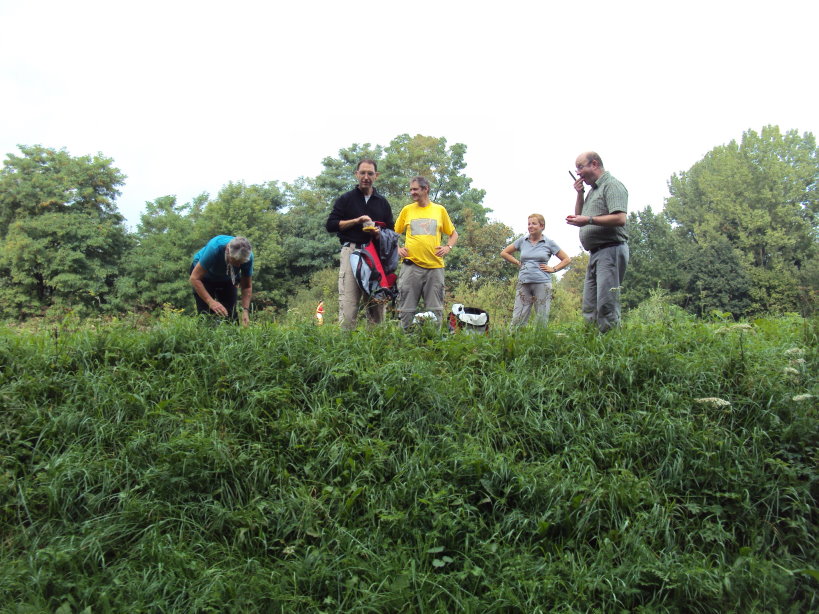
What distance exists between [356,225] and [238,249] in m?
1.26

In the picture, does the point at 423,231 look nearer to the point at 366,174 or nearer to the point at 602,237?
the point at 366,174

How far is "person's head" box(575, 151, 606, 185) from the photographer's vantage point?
5488 millimetres

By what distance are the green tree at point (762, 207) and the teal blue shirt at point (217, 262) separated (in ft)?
149

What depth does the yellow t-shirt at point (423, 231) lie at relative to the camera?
19.7 feet

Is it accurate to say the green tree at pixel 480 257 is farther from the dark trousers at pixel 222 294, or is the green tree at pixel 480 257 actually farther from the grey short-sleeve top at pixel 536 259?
the dark trousers at pixel 222 294

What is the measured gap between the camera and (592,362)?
430 centimetres

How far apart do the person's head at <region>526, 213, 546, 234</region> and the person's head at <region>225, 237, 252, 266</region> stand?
3.80 m

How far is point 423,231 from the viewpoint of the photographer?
241 inches

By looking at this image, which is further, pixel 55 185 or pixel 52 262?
pixel 55 185

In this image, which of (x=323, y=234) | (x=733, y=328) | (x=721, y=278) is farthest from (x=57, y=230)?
(x=721, y=278)

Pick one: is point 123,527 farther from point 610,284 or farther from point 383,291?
point 610,284

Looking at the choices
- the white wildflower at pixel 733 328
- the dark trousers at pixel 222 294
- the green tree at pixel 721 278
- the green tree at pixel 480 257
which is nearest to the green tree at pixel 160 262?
the green tree at pixel 480 257

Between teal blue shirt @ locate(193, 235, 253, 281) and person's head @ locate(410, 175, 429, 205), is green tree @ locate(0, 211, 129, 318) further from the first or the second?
person's head @ locate(410, 175, 429, 205)

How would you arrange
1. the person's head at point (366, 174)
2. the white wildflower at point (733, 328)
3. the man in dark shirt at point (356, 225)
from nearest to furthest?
the white wildflower at point (733, 328)
the man in dark shirt at point (356, 225)
the person's head at point (366, 174)
